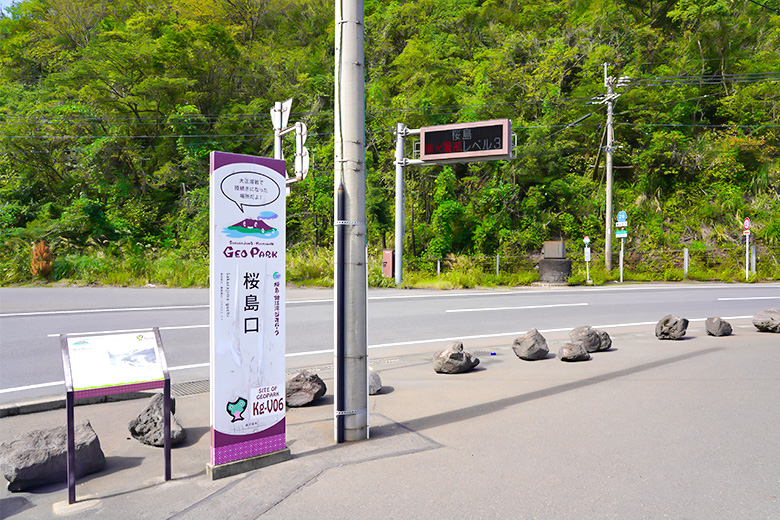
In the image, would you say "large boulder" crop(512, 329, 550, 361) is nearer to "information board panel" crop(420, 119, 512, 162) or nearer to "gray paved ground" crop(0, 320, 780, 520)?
"gray paved ground" crop(0, 320, 780, 520)

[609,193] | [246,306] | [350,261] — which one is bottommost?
[246,306]

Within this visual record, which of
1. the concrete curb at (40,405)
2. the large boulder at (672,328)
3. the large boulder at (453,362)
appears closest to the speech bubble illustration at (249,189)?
the concrete curb at (40,405)

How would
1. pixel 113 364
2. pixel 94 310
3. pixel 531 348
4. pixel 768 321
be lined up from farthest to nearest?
1. pixel 94 310
2. pixel 768 321
3. pixel 531 348
4. pixel 113 364

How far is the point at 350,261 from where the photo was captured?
4457 millimetres

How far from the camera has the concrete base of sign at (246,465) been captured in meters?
3.74

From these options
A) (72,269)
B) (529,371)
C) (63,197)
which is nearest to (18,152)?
(63,197)

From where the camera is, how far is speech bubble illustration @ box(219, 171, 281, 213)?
376cm

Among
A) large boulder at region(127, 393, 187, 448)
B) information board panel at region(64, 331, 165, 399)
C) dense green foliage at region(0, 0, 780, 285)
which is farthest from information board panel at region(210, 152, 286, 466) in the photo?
dense green foliage at region(0, 0, 780, 285)

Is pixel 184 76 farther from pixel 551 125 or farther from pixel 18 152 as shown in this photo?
pixel 551 125

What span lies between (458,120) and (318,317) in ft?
71.2

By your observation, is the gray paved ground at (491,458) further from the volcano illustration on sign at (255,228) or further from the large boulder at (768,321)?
the large boulder at (768,321)

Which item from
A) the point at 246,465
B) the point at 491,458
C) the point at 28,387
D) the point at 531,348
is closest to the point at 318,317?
the point at 531,348

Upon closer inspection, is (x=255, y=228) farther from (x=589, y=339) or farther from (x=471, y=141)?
(x=471, y=141)

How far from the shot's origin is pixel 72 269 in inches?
872
